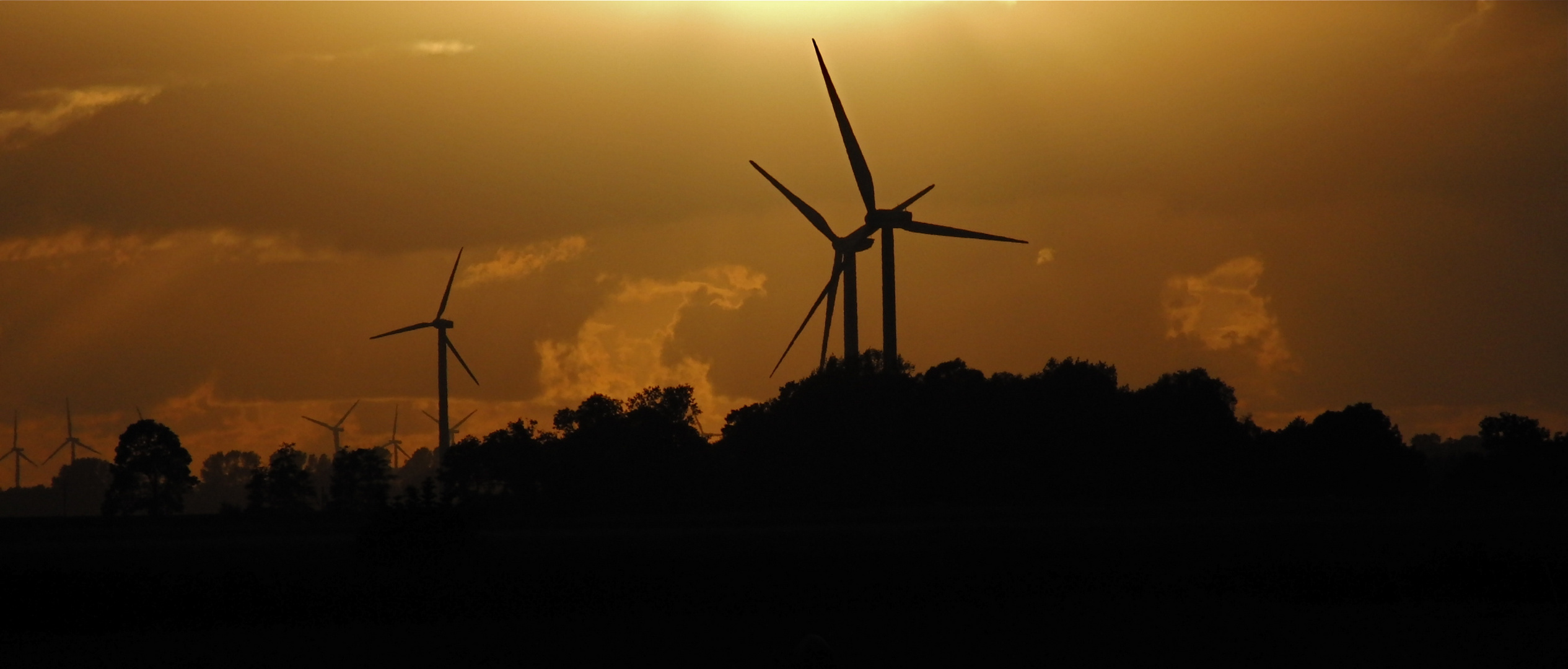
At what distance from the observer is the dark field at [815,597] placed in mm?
50750

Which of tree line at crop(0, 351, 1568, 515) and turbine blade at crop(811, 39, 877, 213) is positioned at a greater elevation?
turbine blade at crop(811, 39, 877, 213)

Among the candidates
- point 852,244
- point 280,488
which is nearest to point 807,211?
point 852,244

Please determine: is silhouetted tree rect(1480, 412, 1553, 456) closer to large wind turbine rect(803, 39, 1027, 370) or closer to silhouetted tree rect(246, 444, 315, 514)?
large wind turbine rect(803, 39, 1027, 370)

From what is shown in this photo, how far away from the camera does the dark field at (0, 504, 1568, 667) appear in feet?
167

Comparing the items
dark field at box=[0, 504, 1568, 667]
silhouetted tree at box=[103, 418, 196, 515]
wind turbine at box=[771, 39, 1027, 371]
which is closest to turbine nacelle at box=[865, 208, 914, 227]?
wind turbine at box=[771, 39, 1027, 371]

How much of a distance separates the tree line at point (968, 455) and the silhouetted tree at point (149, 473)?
1929cm

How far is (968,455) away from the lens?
124 metres

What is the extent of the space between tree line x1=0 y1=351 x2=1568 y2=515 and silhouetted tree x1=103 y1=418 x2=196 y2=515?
1929cm

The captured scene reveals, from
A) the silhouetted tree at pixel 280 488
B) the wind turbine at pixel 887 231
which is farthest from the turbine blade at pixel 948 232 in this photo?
the silhouetted tree at pixel 280 488

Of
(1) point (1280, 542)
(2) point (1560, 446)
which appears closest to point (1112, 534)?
(1) point (1280, 542)

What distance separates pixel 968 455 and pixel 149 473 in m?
79.2

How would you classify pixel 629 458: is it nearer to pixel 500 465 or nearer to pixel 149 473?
pixel 500 465

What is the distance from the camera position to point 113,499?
498 ft

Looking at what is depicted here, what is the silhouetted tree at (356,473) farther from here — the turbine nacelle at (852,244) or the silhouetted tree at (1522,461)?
the silhouetted tree at (1522,461)
